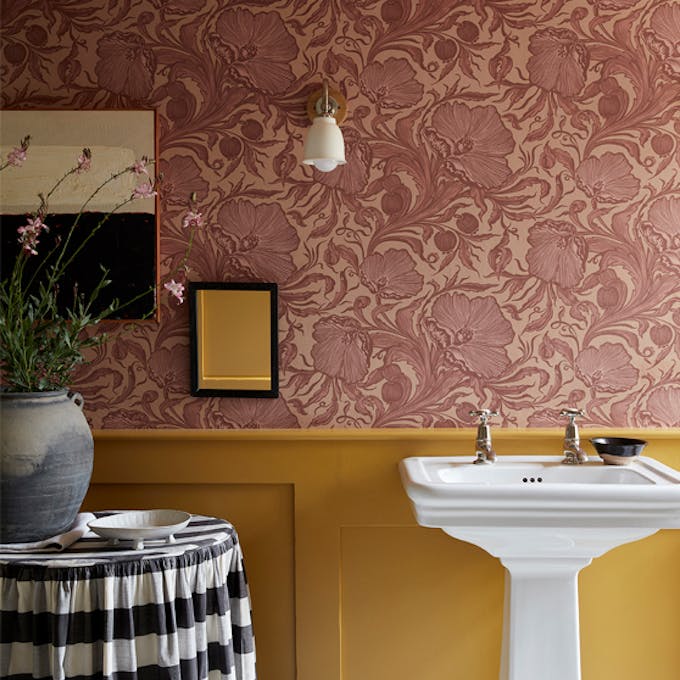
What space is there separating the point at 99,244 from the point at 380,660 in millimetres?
1350

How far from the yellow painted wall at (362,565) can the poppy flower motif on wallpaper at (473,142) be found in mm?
696

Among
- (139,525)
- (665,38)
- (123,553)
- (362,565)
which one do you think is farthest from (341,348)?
(665,38)

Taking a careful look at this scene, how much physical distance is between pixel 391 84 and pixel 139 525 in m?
1.29

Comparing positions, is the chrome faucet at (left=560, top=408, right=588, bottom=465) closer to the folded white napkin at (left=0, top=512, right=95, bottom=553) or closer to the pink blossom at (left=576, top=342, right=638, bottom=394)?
the pink blossom at (left=576, top=342, right=638, bottom=394)

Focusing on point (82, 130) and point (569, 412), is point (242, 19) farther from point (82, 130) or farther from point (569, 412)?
point (569, 412)

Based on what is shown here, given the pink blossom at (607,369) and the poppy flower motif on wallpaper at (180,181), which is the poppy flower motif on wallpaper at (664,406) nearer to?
the pink blossom at (607,369)

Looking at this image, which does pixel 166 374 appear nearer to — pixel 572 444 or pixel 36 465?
pixel 36 465

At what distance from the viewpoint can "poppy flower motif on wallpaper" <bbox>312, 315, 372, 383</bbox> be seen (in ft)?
6.95

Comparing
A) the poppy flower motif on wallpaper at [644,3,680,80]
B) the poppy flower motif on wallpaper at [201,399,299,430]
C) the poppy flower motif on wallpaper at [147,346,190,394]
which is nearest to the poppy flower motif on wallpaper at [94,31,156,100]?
the poppy flower motif on wallpaper at [147,346,190,394]

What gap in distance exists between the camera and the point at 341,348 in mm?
2119

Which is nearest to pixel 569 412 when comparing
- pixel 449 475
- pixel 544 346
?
pixel 544 346

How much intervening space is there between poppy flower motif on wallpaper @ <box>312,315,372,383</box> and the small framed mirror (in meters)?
0.12

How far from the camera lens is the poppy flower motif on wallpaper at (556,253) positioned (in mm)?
2096

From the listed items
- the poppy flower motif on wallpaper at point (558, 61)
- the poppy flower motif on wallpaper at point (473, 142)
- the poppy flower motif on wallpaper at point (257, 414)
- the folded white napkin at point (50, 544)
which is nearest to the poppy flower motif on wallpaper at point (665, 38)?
the poppy flower motif on wallpaper at point (558, 61)
